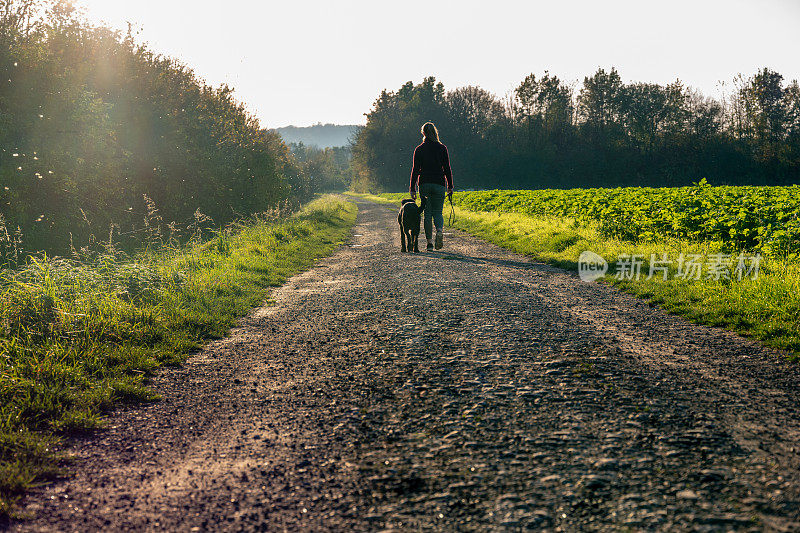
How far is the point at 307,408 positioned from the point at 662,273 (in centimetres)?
695

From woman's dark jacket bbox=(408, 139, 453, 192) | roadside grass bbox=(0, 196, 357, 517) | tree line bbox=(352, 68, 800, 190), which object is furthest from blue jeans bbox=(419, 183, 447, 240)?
tree line bbox=(352, 68, 800, 190)

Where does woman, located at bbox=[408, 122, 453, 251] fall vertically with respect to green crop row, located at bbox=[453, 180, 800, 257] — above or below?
above

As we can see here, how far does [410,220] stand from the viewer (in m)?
11.3

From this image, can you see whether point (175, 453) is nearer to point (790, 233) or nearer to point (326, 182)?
point (790, 233)

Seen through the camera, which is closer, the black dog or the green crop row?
the green crop row

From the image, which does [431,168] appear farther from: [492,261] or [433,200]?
[492,261]

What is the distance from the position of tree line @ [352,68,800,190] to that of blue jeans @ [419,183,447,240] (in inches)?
2302

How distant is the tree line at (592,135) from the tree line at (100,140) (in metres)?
54.8

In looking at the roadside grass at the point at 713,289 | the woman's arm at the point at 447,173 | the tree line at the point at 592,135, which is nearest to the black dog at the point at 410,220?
the woman's arm at the point at 447,173

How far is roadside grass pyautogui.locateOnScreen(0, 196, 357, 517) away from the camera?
317 cm

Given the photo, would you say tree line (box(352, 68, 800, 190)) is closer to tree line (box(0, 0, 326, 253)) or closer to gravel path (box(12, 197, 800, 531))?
tree line (box(0, 0, 326, 253))

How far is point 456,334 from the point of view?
5020mm

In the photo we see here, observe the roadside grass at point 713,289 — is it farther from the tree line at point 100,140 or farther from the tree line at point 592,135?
the tree line at point 592,135

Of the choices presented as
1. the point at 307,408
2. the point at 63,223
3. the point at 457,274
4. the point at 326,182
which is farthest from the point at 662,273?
the point at 326,182
